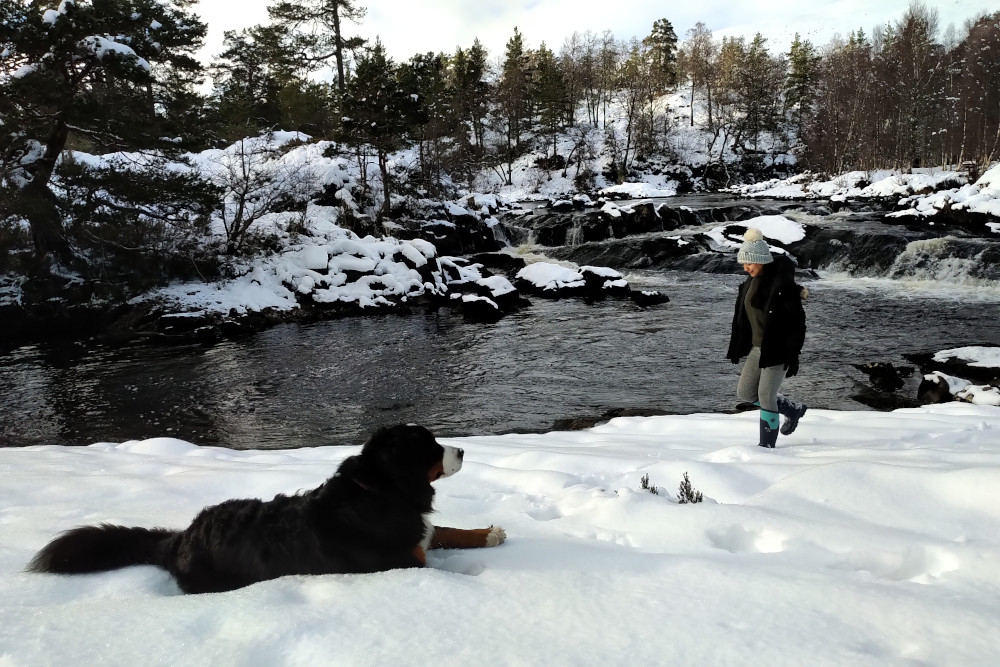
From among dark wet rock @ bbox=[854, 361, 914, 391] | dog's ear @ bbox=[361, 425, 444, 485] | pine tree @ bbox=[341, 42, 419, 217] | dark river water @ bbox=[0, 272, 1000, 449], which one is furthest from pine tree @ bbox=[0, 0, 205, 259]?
dark wet rock @ bbox=[854, 361, 914, 391]

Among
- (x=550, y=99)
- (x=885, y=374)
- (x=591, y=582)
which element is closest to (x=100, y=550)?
(x=591, y=582)

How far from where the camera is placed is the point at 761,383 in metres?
5.22

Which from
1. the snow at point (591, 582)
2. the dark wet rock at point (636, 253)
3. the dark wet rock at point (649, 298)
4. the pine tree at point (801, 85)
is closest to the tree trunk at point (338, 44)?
the dark wet rock at point (636, 253)

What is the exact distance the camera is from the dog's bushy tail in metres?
2.45

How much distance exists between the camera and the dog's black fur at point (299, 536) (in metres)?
2.40

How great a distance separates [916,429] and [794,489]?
3.29 meters

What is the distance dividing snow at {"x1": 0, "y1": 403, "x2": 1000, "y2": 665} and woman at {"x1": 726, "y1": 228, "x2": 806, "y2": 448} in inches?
39.3

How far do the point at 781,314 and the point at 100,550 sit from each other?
16.2 feet

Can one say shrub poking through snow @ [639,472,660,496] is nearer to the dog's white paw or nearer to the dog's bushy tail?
the dog's white paw

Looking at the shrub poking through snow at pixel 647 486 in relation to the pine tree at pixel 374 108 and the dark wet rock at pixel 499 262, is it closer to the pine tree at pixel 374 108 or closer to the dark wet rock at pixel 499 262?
the dark wet rock at pixel 499 262

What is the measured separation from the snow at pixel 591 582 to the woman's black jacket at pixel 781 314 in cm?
108

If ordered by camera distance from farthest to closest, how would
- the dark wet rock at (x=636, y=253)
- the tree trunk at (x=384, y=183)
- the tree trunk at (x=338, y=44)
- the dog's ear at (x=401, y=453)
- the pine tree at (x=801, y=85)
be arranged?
the pine tree at (x=801, y=85) → the tree trunk at (x=338, y=44) → the tree trunk at (x=384, y=183) → the dark wet rock at (x=636, y=253) → the dog's ear at (x=401, y=453)

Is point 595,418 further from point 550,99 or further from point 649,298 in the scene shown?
point 550,99

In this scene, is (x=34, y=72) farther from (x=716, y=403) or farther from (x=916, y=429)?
(x=916, y=429)
